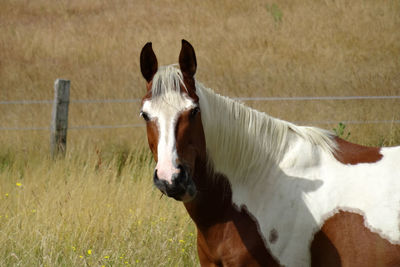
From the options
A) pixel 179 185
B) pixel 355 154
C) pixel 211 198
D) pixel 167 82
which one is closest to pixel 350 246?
pixel 355 154

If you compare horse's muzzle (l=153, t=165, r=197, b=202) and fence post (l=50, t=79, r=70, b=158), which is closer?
horse's muzzle (l=153, t=165, r=197, b=202)

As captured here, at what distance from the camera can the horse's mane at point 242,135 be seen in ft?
9.86

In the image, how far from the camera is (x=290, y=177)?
9.97 ft

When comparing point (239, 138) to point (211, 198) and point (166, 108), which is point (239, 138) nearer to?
point (211, 198)

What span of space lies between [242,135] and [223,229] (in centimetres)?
51

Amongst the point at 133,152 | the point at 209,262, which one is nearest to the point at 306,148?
the point at 209,262

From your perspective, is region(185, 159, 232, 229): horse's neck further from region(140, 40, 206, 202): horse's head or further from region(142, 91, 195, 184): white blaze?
region(142, 91, 195, 184): white blaze

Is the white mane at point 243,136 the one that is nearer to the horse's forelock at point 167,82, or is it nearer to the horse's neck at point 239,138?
the horse's neck at point 239,138

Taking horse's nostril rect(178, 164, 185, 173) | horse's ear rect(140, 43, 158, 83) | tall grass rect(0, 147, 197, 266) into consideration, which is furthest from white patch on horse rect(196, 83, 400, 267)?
tall grass rect(0, 147, 197, 266)

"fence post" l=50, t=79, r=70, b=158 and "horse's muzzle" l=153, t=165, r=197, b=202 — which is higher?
"horse's muzzle" l=153, t=165, r=197, b=202

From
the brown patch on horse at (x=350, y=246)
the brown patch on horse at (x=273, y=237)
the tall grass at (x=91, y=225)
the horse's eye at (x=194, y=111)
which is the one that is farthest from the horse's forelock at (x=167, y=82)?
the tall grass at (x=91, y=225)

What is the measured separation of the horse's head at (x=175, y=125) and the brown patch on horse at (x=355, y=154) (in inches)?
29.9

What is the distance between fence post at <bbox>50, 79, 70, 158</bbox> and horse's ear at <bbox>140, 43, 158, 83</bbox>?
472 centimetres

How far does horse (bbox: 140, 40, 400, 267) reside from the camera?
280 cm
